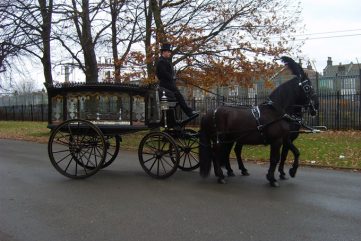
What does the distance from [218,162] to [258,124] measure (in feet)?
3.62

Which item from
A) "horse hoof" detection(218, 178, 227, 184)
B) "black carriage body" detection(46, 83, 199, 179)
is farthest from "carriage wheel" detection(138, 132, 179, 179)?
"horse hoof" detection(218, 178, 227, 184)

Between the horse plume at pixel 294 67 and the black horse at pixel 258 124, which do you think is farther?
the horse plume at pixel 294 67

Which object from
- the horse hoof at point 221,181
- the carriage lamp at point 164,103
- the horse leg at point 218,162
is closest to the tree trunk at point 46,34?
the carriage lamp at point 164,103

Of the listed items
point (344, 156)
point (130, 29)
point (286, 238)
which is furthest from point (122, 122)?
point (130, 29)

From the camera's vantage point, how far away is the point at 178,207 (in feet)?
23.1

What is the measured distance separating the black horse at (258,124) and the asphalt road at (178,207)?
0.53 metres

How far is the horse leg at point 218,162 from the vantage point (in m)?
8.84

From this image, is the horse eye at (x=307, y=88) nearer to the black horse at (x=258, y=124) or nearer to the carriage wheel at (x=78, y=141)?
the black horse at (x=258, y=124)

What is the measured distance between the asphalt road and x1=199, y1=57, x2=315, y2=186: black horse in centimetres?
53

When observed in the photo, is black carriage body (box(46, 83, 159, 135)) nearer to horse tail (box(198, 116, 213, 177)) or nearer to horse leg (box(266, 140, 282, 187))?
horse tail (box(198, 116, 213, 177))

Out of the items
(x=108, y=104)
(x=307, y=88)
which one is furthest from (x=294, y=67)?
(x=108, y=104)

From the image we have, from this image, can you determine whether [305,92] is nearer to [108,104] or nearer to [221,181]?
[221,181]

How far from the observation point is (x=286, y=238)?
5523mm

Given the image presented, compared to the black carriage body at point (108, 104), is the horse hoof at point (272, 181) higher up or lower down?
lower down
